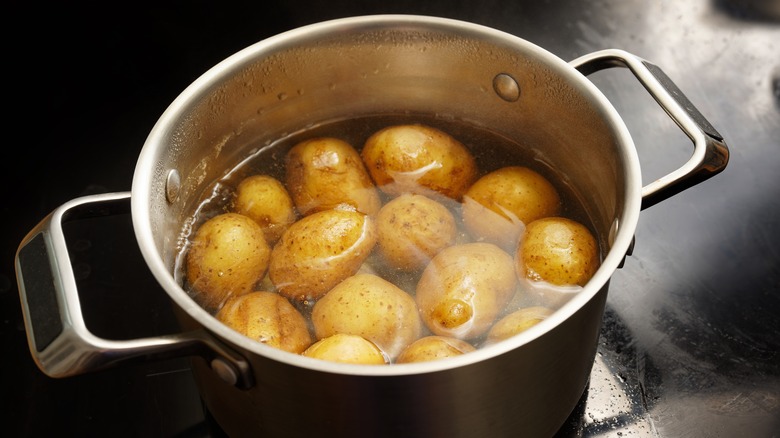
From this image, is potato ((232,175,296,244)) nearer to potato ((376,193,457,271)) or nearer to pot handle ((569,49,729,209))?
potato ((376,193,457,271))

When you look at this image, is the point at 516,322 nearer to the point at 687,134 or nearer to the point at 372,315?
the point at 372,315

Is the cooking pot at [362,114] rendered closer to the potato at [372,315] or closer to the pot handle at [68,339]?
the pot handle at [68,339]

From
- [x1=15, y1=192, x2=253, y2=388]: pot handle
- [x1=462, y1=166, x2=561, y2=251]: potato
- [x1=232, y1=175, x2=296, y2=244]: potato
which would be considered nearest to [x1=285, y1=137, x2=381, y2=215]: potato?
[x1=232, y1=175, x2=296, y2=244]: potato

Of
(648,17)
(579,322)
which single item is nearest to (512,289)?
(579,322)

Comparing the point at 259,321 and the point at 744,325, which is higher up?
the point at 259,321

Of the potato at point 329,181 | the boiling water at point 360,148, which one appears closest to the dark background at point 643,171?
the boiling water at point 360,148

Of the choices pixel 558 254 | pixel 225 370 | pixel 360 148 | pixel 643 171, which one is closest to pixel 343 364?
pixel 225 370

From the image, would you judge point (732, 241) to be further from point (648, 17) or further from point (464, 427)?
point (464, 427)
